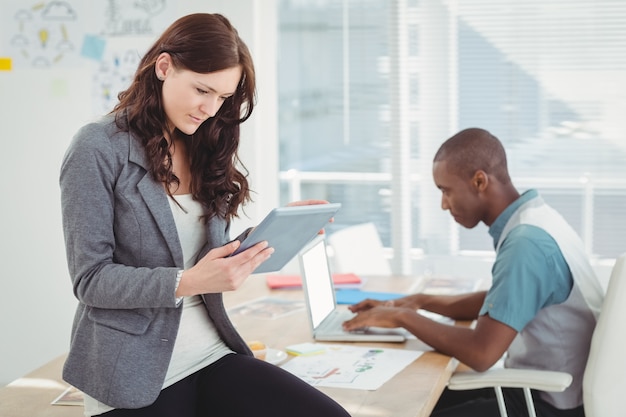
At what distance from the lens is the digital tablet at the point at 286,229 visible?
66.1 inches

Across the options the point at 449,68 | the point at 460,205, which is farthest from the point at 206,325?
the point at 449,68

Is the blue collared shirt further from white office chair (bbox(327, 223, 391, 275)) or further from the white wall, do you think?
the white wall

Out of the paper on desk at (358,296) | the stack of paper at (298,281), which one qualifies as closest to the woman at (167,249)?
the paper on desk at (358,296)

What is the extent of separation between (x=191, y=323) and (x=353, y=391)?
0.41 m

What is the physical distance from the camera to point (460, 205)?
8.18 feet

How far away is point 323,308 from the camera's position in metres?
2.56

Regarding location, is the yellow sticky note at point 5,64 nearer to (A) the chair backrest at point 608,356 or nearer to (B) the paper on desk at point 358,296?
(B) the paper on desk at point 358,296

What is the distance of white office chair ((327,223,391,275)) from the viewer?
3.65 m

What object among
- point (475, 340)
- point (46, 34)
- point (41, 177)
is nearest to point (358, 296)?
point (475, 340)

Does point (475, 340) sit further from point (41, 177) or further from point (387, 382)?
point (41, 177)

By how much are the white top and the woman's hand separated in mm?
164

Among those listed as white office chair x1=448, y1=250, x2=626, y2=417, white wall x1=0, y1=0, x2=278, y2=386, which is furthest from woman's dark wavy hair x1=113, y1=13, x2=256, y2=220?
white wall x1=0, y1=0, x2=278, y2=386

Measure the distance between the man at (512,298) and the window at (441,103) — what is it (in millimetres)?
1747

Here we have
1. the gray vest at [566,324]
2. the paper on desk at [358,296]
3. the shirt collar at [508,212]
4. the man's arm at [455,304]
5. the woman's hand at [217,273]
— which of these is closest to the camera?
the woman's hand at [217,273]
